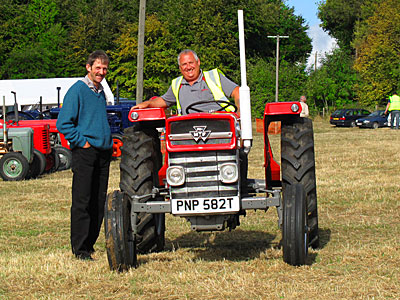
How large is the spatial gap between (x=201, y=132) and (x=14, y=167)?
11.8 m

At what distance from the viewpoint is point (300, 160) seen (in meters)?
7.07

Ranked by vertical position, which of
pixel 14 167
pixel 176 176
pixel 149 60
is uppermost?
pixel 149 60

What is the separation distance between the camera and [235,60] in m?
63.2

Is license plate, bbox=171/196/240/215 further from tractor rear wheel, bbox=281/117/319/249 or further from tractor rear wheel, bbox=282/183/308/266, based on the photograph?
tractor rear wheel, bbox=281/117/319/249

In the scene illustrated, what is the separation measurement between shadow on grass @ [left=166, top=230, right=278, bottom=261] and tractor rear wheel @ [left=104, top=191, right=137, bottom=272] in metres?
1.03

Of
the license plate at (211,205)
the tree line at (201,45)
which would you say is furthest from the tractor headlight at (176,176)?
the tree line at (201,45)

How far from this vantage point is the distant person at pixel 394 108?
3394cm

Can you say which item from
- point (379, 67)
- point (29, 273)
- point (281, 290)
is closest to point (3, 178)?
point (29, 273)

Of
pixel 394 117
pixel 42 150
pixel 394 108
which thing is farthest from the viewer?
pixel 394 117

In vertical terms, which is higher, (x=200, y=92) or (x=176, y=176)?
(x=200, y=92)

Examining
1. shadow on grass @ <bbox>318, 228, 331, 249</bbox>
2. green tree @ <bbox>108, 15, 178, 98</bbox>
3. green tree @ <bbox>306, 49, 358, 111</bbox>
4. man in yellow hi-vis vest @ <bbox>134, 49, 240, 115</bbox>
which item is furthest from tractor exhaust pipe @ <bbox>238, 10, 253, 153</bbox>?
green tree @ <bbox>108, 15, 178, 98</bbox>

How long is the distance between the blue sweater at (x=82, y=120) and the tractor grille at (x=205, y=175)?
1426 millimetres

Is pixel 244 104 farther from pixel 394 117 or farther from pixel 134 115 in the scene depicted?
pixel 394 117

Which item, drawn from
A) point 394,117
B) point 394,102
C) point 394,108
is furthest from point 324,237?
point 394,117
